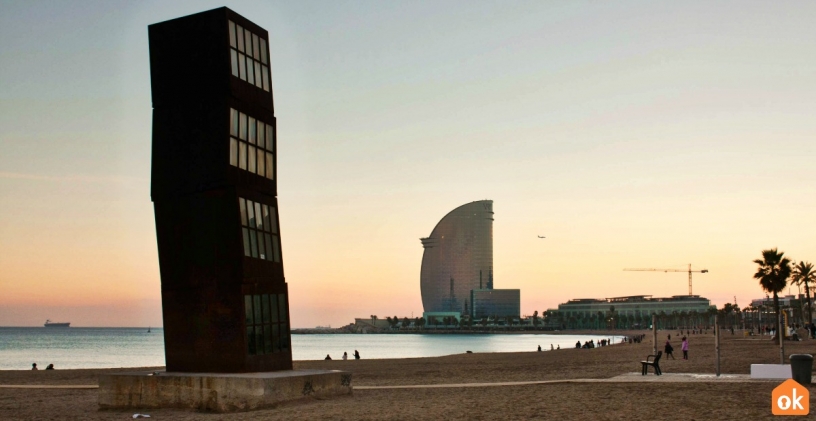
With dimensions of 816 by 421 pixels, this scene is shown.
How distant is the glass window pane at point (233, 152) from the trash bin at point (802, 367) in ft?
45.9

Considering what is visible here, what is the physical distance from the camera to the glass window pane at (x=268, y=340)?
63.2 feet

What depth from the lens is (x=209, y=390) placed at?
Result: 17.3 meters

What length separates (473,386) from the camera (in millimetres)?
22922

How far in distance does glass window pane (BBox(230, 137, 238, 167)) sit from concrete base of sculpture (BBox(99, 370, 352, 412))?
481 cm

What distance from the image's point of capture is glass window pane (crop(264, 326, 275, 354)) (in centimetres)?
1927

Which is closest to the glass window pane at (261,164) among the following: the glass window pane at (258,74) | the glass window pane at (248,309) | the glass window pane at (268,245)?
the glass window pane at (268,245)

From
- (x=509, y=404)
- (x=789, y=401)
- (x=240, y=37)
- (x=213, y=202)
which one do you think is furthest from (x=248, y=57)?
(x=789, y=401)

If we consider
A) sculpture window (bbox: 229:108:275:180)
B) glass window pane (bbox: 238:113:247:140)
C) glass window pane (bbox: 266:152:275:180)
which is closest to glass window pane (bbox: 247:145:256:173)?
sculpture window (bbox: 229:108:275:180)

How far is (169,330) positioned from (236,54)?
668 centimetres

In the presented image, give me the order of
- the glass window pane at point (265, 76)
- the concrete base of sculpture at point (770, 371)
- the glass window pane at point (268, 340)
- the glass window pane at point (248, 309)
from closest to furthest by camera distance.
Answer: the glass window pane at point (248, 309), the glass window pane at point (268, 340), the glass window pane at point (265, 76), the concrete base of sculpture at point (770, 371)

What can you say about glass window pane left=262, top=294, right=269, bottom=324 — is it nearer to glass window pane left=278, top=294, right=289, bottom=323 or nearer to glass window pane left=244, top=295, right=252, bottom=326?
glass window pane left=278, top=294, right=289, bottom=323

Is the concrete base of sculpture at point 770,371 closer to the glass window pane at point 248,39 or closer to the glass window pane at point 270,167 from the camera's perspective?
the glass window pane at point 270,167

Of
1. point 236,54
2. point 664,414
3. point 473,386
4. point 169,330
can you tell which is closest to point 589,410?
point 664,414

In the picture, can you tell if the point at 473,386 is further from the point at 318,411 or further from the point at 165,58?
the point at 165,58
